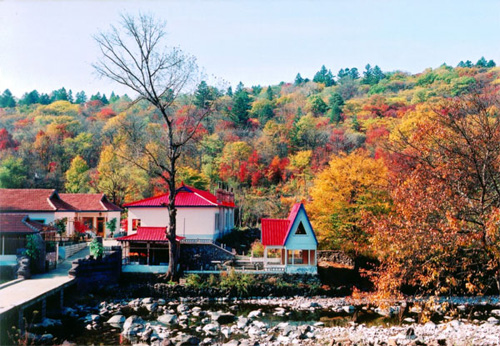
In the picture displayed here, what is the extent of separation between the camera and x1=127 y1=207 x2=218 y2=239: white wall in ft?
101

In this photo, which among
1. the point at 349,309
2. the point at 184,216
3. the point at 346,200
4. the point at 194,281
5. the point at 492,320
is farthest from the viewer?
→ the point at 184,216

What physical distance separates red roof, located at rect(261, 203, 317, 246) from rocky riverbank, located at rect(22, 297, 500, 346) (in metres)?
3.83

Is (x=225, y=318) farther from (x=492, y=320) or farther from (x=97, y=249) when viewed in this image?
(x=492, y=320)

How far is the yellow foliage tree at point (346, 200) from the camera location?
28125mm

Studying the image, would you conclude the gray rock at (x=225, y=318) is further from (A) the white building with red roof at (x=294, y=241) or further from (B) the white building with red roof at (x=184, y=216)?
(B) the white building with red roof at (x=184, y=216)

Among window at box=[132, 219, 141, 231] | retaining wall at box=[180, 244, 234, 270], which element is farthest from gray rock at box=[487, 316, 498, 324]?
window at box=[132, 219, 141, 231]

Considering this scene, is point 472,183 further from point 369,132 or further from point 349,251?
point 369,132

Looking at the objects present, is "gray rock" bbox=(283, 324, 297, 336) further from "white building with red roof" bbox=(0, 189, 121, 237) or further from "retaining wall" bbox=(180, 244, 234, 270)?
"white building with red roof" bbox=(0, 189, 121, 237)

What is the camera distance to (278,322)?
1952cm

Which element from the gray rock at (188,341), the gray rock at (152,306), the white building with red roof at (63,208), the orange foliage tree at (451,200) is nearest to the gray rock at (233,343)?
the gray rock at (188,341)

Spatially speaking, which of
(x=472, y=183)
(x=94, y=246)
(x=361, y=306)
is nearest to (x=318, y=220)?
(x=361, y=306)

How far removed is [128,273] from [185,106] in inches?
424

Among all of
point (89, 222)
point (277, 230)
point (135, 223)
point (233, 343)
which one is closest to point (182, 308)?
point (233, 343)

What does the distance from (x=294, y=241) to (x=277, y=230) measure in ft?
4.42
